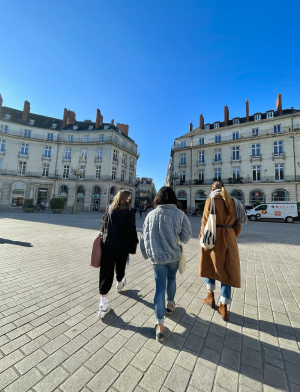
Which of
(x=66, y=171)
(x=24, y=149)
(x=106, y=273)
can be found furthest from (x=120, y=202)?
(x=24, y=149)

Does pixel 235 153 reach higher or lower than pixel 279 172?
higher

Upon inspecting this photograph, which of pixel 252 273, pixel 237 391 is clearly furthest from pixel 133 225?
pixel 252 273

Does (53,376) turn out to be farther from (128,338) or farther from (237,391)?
(237,391)

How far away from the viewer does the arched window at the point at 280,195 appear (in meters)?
26.4

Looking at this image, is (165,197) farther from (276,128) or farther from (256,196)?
(276,128)

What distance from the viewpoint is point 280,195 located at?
26.9 m

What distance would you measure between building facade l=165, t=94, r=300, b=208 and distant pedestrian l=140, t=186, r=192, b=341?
27211 mm

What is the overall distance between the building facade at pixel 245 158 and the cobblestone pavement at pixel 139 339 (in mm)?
26671

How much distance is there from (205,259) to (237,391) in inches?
56.3

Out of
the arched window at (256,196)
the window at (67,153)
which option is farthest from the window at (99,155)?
the arched window at (256,196)

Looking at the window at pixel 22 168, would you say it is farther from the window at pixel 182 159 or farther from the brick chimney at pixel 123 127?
the window at pixel 182 159

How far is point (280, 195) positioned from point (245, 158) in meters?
8.23

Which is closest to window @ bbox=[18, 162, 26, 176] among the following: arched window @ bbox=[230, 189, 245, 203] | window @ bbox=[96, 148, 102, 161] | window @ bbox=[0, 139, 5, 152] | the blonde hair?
window @ bbox=[0, 139, 5, 152]

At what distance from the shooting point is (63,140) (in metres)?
37.3
